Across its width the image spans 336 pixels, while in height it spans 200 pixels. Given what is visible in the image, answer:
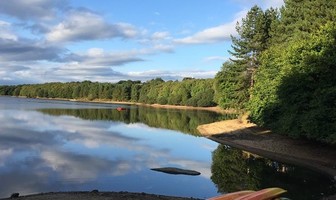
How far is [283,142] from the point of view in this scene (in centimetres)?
3684

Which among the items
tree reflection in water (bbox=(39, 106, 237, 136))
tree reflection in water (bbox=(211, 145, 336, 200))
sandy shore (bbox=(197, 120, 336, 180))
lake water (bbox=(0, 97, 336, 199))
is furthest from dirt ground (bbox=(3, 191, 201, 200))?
tree reflection in water (bbox=(39, 106, 237, 136))

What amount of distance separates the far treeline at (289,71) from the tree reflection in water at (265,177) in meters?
2.88

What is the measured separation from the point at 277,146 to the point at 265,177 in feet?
42.3

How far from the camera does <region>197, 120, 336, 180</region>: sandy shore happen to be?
28156 millimetres

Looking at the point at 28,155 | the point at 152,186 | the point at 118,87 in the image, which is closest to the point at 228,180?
the point at 152,186

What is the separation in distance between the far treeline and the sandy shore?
1648 mm

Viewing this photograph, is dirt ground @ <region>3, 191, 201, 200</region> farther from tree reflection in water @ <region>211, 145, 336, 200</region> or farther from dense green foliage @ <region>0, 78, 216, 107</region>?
dense green foliage @ <region>0, 78, 216, 107</region>

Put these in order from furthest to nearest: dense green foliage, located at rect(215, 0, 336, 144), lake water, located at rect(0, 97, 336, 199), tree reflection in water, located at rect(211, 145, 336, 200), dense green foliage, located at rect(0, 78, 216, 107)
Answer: dense green foliage, located at rect(0, 78, 216, 107), dense green foliage, located at rect(215, 0, 336, 144), tree reflection in water, located at rect(211, 145, 336, 200), lake water, located at rect(0, 97, 336, 199)

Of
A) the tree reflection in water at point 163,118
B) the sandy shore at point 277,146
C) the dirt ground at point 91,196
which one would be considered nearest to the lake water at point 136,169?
the sandy shore at point 277,146

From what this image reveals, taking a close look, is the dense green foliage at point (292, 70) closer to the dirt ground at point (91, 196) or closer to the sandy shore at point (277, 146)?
the sandy shore at point (277, 146)

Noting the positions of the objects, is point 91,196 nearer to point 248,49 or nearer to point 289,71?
point 289,71

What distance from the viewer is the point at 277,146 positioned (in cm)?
3597

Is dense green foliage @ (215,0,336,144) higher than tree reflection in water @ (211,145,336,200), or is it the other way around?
dense green foliage @ (215,0,336,144)

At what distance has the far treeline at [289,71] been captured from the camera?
2728 cm
